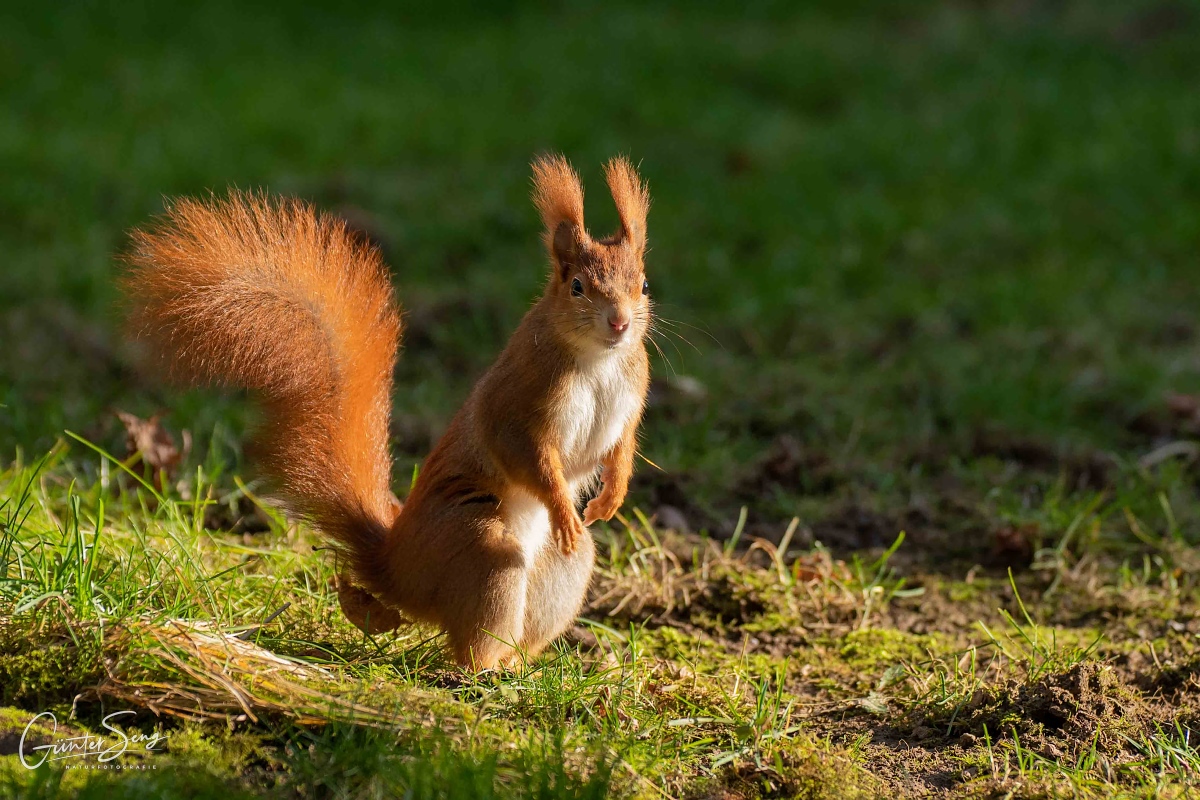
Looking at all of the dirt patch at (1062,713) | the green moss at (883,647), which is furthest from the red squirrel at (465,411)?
the dirt patch at (1062,713)

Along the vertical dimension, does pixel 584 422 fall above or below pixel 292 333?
below

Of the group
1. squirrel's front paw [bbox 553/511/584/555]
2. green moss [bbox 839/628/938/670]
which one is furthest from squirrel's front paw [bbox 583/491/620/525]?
green moss [bbox 839/628/938/670]

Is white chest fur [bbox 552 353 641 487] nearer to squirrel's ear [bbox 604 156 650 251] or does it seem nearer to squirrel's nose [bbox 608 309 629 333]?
squirrel's nose [bbox 608 309 629 333]

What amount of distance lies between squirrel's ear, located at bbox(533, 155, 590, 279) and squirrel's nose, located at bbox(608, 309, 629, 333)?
17 centimetres

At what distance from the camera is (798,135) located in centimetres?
737

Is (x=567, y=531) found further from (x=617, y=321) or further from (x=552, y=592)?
(x=617, y=321)

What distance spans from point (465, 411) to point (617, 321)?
0.46 meters

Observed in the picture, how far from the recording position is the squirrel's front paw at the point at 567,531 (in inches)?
96.9

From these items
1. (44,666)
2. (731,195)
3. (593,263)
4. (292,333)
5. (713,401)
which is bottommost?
(713,401)

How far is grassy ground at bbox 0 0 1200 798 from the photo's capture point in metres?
2.17

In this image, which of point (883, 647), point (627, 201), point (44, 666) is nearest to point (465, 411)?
point (627, 201)

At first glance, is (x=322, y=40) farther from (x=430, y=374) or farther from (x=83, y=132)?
(x=430, y=374)

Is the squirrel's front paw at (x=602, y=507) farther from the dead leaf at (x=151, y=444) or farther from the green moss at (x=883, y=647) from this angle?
the dead leaf at (x=151, y=444)

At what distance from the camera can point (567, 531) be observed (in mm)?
2467
